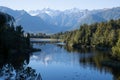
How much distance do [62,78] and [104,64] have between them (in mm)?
32187

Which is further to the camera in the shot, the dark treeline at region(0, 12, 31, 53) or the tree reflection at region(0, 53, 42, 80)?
the tree reflection at region(0, 53, 42, 80)

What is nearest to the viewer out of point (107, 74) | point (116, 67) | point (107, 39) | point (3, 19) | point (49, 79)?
point (3, 19)

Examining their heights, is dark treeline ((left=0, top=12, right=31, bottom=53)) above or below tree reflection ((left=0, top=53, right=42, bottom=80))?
above

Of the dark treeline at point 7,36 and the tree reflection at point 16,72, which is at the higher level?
the dark treeline at point 7,36

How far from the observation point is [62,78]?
81.5m

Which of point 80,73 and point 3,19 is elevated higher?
point 3,19

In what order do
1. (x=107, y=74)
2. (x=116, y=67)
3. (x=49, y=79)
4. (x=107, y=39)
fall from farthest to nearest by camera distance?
(x=107, y=39), (x=116, y=67), (x=107, y=74), (x=49, y=79)

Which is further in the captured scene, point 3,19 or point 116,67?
point 116,67

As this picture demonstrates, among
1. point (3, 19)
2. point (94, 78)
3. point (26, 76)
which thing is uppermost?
point (3, 19)

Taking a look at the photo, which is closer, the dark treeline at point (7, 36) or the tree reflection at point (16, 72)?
the dark treeline at point (7, 36)

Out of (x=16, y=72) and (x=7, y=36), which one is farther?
(x=7, y=36)

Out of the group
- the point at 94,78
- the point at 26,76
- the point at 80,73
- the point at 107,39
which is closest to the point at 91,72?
the point at 80,73

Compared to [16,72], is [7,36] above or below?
above

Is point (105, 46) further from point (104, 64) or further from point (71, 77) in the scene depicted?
point (71, 77)
